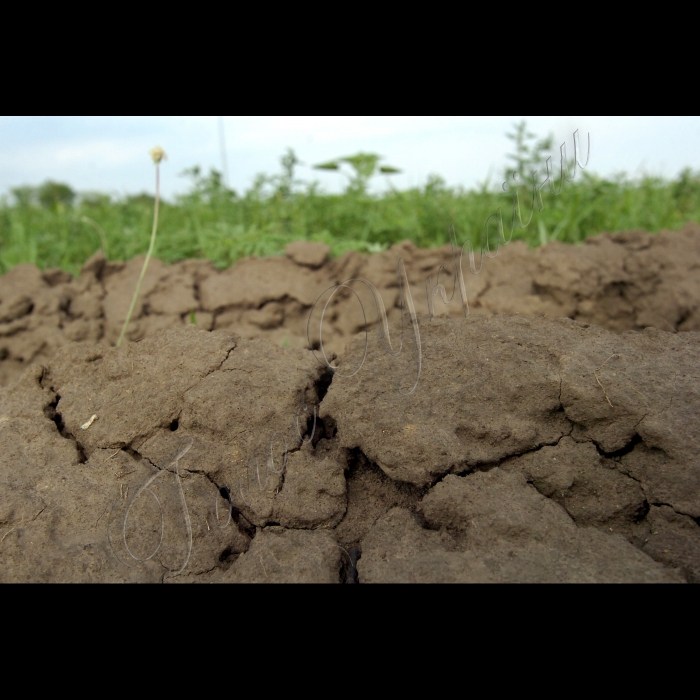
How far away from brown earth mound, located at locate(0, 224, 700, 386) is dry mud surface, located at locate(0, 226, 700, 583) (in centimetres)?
137

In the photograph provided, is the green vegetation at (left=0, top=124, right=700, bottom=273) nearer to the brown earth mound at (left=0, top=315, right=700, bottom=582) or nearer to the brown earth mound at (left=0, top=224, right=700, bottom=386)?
the brown earth mound at (left=0, top=224, right=700, bottom=386)

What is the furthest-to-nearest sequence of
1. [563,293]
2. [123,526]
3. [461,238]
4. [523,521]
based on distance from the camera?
[461,238]
[563,293]
[123,526]
[523,521]

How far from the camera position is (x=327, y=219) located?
4.55m

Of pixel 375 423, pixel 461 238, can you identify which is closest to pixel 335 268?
pixel 461 238

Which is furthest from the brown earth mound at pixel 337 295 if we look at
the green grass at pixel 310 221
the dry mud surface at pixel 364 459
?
the dry mud surface at pixel 364 459

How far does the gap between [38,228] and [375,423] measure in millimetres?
4223

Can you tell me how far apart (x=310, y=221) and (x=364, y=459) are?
114 inches

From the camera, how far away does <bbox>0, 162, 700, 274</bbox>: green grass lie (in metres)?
4.29

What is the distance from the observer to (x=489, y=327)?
2.08m

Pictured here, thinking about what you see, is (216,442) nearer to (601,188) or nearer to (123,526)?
(123,526)

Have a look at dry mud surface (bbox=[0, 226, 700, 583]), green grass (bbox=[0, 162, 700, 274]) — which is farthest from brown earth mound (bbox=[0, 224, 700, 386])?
dry mud surface (bbox=[0, 226, 700, 583])

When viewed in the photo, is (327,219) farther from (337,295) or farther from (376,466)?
(376,466)

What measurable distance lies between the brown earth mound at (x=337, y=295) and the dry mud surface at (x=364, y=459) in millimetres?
1370

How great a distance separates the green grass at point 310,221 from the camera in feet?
14.1
